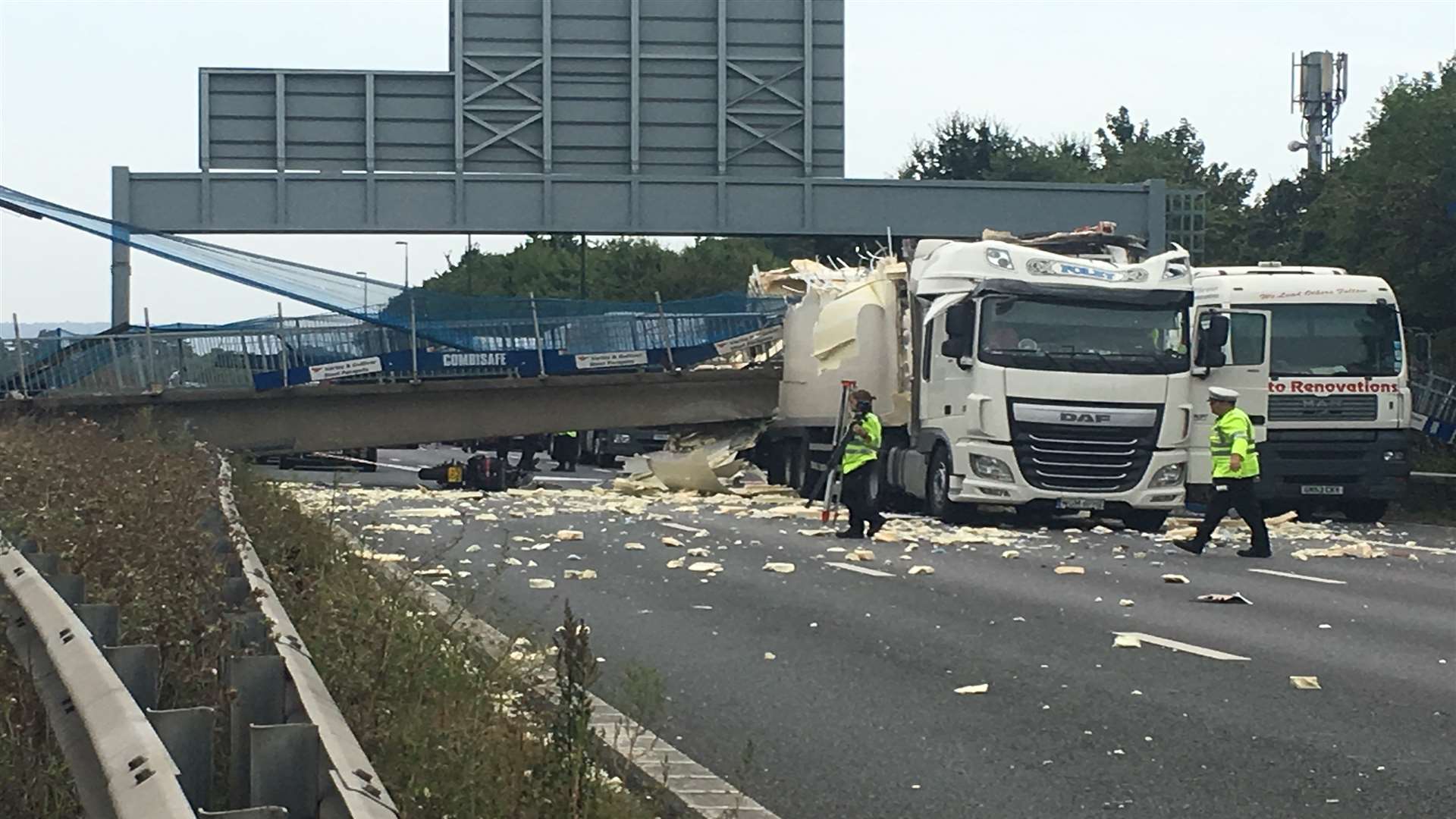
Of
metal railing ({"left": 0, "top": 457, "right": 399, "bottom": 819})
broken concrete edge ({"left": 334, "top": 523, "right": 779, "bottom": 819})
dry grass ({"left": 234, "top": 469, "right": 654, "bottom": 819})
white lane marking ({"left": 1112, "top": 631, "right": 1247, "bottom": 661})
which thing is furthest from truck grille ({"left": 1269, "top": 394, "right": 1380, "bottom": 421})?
metal railing ({"left": 0, "top": 457, "right": 399, "bottom": 819})

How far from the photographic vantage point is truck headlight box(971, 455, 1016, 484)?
22188 millimetres

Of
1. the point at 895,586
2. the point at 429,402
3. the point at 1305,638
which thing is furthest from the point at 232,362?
the point at 1305,638

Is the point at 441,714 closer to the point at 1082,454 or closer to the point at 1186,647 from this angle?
the point at 1186,647

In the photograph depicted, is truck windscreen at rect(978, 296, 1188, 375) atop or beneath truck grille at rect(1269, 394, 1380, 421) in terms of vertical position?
atop

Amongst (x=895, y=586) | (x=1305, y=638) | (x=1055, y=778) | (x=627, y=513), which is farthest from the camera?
(x=627, y=513)

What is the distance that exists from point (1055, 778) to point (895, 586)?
7555 millimetres

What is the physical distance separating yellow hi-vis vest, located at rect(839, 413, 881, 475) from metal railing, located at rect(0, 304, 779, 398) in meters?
12.9

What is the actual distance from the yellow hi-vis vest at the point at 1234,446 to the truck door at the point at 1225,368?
337cm

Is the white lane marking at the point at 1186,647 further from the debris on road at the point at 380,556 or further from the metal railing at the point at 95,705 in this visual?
the metal railing at the point at 95,705

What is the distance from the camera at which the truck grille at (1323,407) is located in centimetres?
2586

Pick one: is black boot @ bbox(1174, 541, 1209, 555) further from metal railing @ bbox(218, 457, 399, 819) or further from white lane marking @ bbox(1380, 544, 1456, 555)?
metal railing @ bbox(218, 457, 399, 819)

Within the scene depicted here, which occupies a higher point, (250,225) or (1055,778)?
(250,225)

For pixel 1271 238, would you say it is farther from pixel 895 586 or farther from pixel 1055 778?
pixel 1055 778

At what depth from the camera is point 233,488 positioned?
17891 millimetres
